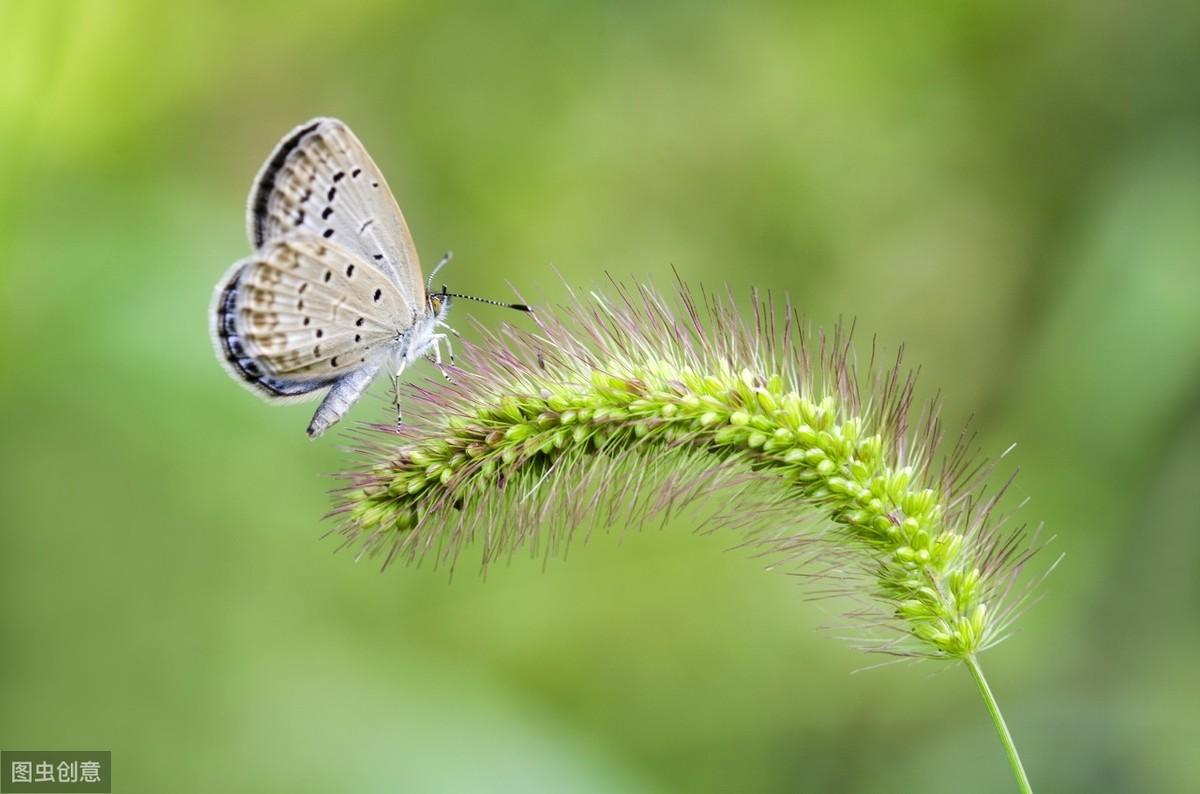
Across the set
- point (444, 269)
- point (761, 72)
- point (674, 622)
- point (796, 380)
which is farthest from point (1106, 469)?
point (444, 269)

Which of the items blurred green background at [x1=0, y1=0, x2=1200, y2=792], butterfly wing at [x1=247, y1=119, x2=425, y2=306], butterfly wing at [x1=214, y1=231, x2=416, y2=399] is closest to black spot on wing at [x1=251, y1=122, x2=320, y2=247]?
butterfly wing at [x1=247, y1=119, x2=425, y2=306]

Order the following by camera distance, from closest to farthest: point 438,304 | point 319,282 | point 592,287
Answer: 1. point 319,282
2. point 438,304
3. point 592,287

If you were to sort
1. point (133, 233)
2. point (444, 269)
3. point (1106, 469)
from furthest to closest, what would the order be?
1. point (444, 269)
2. point (133, 233)
3. point (1106, 469)

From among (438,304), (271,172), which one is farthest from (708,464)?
(271,172)

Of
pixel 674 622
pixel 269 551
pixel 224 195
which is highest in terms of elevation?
pixel 224 195

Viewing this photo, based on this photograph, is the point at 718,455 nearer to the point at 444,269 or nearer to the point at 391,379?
the point at 391,379

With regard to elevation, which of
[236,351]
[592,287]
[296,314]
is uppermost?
[592,287]

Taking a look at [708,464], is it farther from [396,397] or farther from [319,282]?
[319,282]

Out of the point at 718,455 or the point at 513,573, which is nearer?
the point at 718,455
